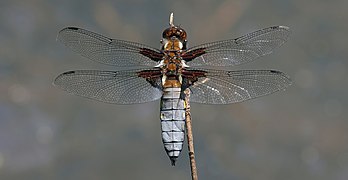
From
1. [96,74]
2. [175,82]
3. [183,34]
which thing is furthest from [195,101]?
[96,74]

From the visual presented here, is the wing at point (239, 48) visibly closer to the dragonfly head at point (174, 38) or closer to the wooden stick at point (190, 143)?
the dragonfly head at point (174, 38)

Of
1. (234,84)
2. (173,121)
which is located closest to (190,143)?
(173,121)

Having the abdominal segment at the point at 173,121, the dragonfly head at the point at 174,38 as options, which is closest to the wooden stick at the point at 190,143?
the abdominal segment at the point at 173,121

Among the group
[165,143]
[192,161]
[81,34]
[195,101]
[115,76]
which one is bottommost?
[192,161]

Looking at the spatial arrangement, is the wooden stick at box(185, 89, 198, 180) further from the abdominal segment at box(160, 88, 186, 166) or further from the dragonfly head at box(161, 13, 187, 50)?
the dragonfly head at box(161, 13, 187, 50)

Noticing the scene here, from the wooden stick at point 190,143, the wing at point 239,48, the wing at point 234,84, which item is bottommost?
the wooden stick at point 190,143

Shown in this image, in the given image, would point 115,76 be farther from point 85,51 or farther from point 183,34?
point 183,34
